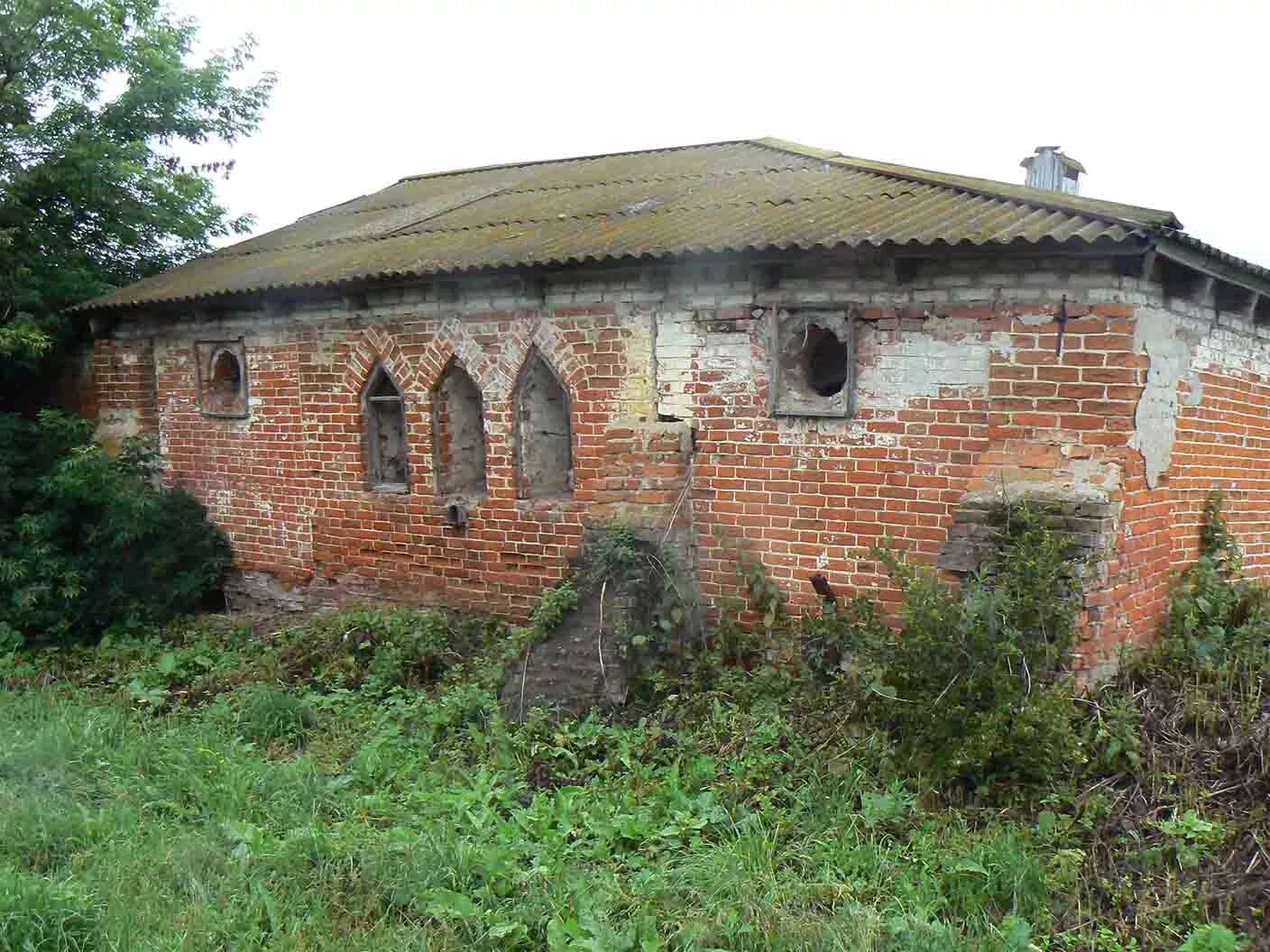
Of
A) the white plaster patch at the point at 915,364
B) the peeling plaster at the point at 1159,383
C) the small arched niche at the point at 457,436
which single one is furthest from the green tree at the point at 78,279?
the peeling plaster at the point at 1159,383

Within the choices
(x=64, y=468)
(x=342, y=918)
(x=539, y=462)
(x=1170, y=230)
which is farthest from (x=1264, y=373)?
(x=64, y=468)

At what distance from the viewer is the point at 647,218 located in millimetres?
7473

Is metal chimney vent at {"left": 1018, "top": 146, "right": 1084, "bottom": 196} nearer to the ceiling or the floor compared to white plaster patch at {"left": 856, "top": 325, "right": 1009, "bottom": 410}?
nearer to the ceiling

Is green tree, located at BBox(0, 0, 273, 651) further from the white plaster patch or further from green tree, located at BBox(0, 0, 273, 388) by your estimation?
the white plaster patch

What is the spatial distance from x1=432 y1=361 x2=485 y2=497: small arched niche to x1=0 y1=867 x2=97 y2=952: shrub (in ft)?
14.2

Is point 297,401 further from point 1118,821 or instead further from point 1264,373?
point 1264,373

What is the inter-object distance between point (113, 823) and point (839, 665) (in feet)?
13.7

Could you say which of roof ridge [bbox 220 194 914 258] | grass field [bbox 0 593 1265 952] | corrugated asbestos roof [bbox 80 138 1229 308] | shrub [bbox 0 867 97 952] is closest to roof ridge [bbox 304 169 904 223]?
corrugated asbestos roof [bbox 80 138 1229 308]

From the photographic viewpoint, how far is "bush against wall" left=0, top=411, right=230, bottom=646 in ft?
28.5

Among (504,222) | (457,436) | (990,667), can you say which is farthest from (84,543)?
(990,667)

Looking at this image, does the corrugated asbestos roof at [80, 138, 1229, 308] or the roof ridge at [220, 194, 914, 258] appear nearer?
the corrugated asbestos roof at [80, 138, 1229, 308]

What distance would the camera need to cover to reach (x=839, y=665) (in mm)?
6078

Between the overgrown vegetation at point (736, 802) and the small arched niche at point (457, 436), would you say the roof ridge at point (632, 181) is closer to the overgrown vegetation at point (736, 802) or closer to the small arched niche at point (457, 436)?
the small arched niche at point (457, 436)

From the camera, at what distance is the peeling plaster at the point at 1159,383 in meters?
5.52
